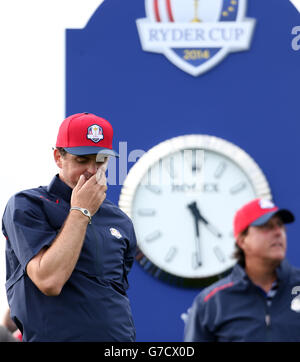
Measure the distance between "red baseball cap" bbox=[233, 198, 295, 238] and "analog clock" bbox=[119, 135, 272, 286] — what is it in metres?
1.91

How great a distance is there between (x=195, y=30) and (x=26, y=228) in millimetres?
2544

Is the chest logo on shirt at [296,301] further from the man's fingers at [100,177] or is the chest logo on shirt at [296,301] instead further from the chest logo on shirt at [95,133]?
the chest logo on shirt at [95,133]

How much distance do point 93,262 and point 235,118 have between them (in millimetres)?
2365

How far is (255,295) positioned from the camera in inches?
96.1

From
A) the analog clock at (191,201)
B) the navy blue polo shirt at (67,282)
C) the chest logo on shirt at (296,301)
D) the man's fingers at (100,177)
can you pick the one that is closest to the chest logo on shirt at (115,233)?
the navy blue polo shirt at (67,282)

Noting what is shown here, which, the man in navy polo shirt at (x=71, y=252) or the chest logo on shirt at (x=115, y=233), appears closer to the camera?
the man in navy polo shirt at (x=71, y=252)

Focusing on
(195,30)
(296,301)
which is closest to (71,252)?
(296,301)

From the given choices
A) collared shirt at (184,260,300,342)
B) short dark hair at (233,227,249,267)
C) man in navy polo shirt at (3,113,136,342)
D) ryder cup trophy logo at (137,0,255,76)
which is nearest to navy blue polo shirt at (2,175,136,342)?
man in navy polo shirt at (3,113,136,342)

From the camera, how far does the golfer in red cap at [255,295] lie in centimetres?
238

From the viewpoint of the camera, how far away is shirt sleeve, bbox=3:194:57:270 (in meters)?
2.28

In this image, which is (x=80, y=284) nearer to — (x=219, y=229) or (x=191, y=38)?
(x=219, y=229)

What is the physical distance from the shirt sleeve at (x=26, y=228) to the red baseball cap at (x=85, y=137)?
0.77ft

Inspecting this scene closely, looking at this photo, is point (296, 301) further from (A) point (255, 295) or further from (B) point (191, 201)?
(B) point (191, 201)
